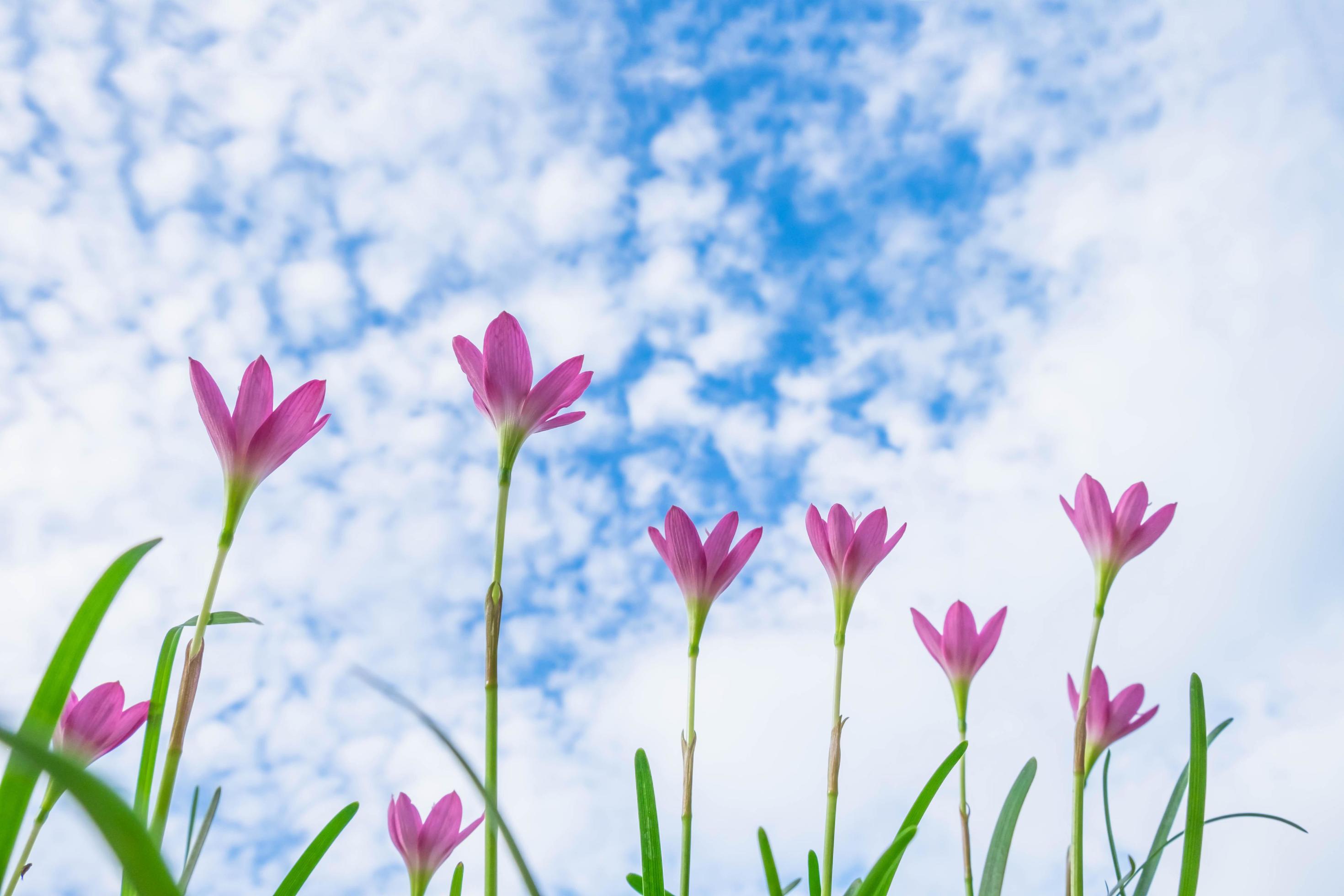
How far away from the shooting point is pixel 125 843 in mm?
571

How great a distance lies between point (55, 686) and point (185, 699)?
0.11 meters

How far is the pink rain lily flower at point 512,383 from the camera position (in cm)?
119

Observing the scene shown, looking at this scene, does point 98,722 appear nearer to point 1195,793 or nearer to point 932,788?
point 932,788

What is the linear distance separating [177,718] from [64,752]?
559 millimetres

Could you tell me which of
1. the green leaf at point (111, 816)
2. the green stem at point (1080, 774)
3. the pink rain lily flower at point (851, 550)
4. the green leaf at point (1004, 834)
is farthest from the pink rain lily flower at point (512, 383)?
the green leaf at point (1004, 834)

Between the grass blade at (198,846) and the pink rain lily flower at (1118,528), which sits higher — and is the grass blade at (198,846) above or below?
below

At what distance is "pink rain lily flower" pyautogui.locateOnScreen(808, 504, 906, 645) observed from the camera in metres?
1.51

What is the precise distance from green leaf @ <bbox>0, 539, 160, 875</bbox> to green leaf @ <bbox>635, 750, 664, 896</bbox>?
0.88 m

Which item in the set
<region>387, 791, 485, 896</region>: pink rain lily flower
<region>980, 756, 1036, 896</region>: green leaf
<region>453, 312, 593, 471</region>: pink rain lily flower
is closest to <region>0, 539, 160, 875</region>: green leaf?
<region>453, 312, 593, 471</region>: pink rain lily flower

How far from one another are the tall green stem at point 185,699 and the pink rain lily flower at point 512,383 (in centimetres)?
35

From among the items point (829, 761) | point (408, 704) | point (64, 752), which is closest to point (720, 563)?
point (829, 761)

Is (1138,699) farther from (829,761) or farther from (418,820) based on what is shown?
(418,820)

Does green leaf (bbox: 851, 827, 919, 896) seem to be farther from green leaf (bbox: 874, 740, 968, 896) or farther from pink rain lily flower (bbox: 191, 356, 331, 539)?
pink rain lily flower (bbox: 191, 356, 331, 539)

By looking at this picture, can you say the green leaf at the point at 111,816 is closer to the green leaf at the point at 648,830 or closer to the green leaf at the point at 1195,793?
the green leaf at the point at 648,830
